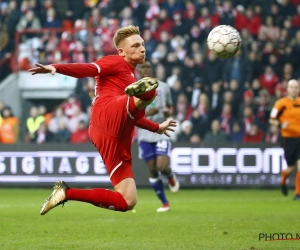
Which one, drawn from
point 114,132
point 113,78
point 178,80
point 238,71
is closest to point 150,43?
point 178,80

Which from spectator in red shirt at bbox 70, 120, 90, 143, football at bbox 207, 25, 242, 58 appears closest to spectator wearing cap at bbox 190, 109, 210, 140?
spectator in red shirt at bbox 70, 120, 90, 143

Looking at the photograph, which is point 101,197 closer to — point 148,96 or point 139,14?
point 148,96

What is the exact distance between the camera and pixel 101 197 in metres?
7.77

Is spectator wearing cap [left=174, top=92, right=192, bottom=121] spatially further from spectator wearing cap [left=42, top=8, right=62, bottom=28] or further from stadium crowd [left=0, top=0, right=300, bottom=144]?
spectator wearing cap [left=42, top=8, right=62, bottom=28]

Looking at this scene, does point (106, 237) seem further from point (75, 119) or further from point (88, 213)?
point (75, 119)

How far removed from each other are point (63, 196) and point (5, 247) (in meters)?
0.99

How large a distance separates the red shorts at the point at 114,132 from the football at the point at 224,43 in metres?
1.81

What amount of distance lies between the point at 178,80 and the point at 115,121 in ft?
38.5

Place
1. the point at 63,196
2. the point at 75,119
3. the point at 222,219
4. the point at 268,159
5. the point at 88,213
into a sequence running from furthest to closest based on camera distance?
the point at 75,119, the point at 268,159, the point at 88,213, the point at 222,219, the point at 63,196

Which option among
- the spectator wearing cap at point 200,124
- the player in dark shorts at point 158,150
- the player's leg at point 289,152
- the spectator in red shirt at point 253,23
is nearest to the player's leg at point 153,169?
the player in dark shorts at point 158,150

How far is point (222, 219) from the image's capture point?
1110 cm

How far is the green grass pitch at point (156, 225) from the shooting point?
848cm

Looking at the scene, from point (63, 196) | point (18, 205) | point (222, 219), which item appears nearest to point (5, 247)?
point (63, 196)

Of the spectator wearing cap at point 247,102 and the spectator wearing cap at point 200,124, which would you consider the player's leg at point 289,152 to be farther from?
the spectator wearing cap at point 200,124
